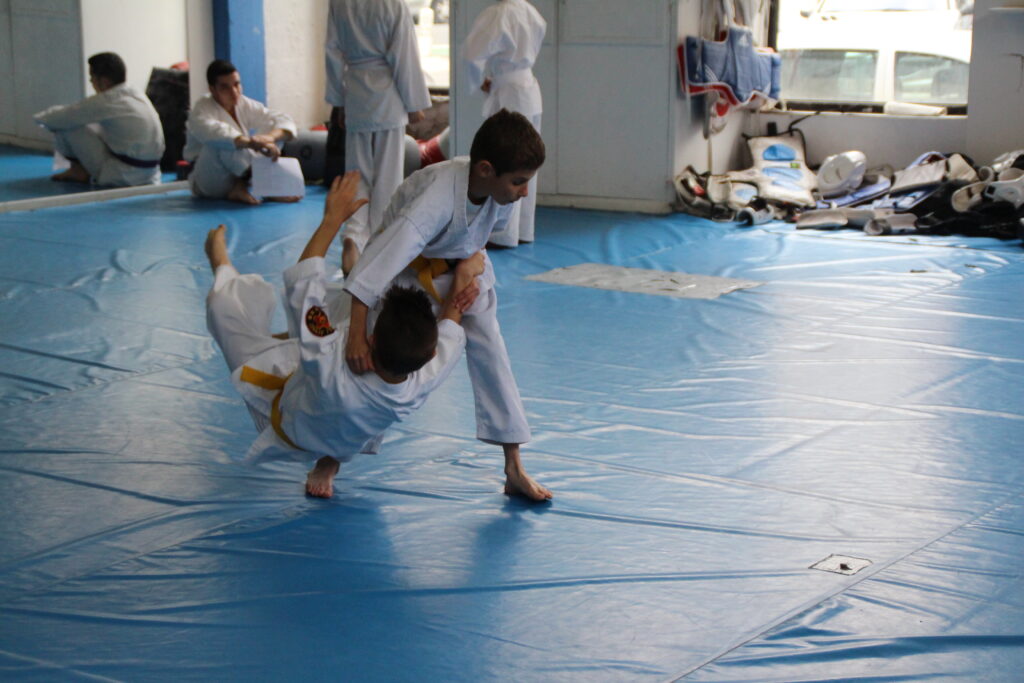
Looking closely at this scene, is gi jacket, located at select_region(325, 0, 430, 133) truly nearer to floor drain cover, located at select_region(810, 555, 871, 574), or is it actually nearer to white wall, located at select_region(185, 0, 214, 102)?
white wall, located at select_region(185, 0, 214, 102)

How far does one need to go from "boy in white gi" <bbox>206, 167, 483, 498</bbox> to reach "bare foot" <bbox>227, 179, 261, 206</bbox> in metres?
5.04

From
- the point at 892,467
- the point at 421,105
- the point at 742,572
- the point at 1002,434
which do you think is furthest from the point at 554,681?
the point at 421,105

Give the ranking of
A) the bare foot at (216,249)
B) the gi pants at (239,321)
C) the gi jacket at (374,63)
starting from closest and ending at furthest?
the gi pants at (239,321) → the bare foot at (216,249) → the gi jacket at (374,63)

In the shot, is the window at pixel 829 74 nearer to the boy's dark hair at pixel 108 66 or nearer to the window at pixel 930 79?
the window at pixel 930 79

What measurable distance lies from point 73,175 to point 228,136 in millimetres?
1020

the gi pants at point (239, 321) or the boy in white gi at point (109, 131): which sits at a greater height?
the boy in white gi at point (109, 131)

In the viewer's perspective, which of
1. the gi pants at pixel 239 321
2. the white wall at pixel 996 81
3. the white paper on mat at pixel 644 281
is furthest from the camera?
the white wall at pixel 996 81

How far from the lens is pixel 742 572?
2545 mm

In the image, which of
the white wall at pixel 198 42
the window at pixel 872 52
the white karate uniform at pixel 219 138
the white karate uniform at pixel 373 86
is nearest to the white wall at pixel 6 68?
the white karate uniform at pixel 219 138

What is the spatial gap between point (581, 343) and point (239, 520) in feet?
6.47

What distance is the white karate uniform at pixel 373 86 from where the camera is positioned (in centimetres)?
577

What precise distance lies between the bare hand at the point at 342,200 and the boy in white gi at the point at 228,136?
514cm

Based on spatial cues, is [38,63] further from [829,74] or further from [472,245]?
[829,74]

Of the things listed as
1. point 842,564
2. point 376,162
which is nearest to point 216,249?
point 842,564
